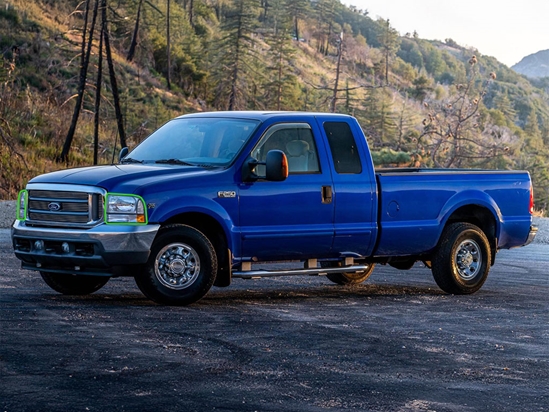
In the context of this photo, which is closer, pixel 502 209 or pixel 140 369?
pixel 140 369

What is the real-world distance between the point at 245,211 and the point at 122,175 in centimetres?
134

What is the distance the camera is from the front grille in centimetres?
1062

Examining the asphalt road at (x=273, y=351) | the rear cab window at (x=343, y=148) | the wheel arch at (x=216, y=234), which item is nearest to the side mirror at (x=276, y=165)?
the wheel arch at (x=216, y=234)

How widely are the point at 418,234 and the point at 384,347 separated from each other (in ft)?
12.6

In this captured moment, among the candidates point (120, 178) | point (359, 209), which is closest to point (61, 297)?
point (120, 178)

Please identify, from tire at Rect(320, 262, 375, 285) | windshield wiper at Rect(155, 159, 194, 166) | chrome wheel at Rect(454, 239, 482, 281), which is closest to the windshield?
windshield wiper at Rect(155, 159, 194, 166)

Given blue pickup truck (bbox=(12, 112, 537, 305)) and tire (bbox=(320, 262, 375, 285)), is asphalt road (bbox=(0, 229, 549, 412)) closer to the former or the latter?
blue pickup truck (bbox=(12, 112, 537, 305))

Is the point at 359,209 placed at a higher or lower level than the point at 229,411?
higher

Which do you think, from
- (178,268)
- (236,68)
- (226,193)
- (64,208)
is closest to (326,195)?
(226,193)

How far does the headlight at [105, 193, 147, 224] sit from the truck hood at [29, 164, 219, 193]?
0.08m

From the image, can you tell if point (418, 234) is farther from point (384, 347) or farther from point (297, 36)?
point (297, 36)

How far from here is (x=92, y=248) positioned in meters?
10.6

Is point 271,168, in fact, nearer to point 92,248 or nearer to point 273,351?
point 92,248

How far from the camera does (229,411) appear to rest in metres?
6.31
